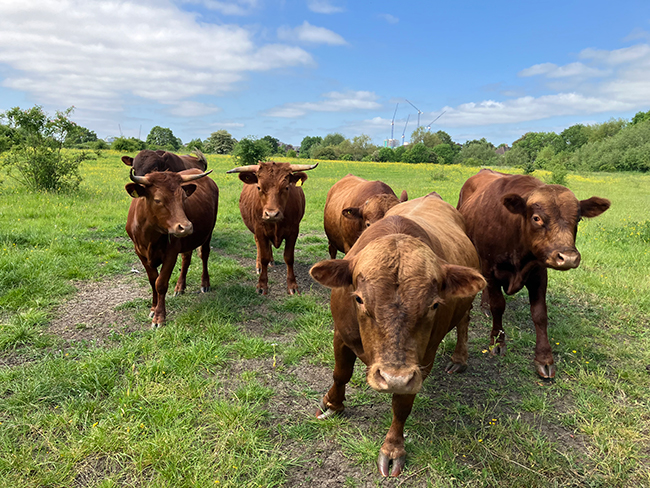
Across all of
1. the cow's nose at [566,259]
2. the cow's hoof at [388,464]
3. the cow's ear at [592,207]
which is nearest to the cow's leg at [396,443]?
the cow's hoof at [388,464]

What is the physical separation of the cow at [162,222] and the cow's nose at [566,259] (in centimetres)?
390

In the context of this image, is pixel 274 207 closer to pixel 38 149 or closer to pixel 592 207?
pixel 592 207

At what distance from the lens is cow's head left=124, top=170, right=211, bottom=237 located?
14.1ft

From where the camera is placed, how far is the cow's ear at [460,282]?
213cm

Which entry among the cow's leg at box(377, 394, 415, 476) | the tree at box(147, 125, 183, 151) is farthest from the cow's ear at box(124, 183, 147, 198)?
the tree at box(147, 125, 183, 151)

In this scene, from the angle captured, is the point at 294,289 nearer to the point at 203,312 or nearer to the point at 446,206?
the point at 203,312

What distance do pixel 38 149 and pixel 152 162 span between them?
7.26 metres

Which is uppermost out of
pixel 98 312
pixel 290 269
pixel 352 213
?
pixel 352 213

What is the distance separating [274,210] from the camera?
212 inches

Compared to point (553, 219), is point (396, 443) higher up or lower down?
lower down

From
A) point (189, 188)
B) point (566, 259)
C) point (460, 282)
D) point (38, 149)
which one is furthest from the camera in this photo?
point (38, 149)

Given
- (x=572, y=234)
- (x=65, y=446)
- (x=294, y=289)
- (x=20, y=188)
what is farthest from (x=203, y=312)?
(x=20, y=188)

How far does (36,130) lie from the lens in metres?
11.4

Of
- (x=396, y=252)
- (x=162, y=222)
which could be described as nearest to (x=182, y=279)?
(x=162, y=222)
